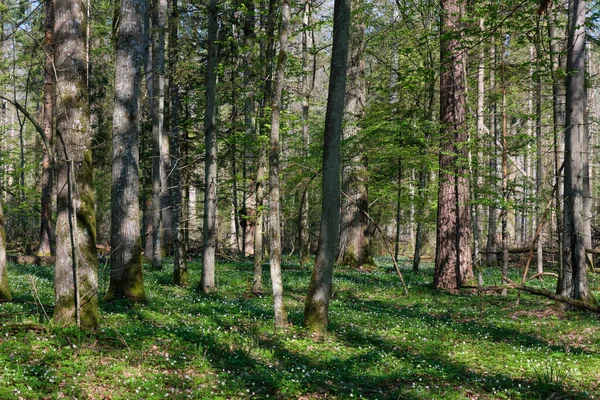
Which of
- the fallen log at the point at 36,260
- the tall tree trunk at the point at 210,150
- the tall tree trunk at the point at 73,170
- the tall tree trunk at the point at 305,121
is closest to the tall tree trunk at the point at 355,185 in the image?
the tall tree trunk at the point at 305,121

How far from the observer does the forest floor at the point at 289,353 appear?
5906mm

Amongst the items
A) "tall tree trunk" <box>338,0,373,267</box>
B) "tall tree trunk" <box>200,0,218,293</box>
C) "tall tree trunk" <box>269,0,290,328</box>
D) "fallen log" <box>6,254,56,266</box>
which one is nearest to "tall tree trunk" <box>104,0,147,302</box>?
"tall tree trunk" <box>200,0,218,293</box>

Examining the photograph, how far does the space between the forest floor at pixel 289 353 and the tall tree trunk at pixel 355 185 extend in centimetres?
909

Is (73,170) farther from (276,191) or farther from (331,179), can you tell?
(331,179)

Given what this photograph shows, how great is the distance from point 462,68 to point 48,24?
56.1 feet

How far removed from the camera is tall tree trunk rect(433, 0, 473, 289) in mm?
15844

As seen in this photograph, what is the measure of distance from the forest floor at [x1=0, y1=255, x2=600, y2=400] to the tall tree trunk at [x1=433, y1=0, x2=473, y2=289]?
318 centimetres

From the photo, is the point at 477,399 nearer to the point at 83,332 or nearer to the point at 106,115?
the point at 83,332

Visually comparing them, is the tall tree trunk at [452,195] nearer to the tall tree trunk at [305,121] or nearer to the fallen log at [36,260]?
the tall tree trunk at [305,121]

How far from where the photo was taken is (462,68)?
1592cm

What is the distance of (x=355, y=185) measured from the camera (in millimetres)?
21688

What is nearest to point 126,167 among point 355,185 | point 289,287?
point 289,287

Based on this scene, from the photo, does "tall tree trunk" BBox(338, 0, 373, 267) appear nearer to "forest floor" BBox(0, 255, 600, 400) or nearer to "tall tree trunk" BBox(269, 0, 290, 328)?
"forest floor" BBox(0, 255, 600, 400)

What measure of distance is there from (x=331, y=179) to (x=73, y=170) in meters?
4.75
